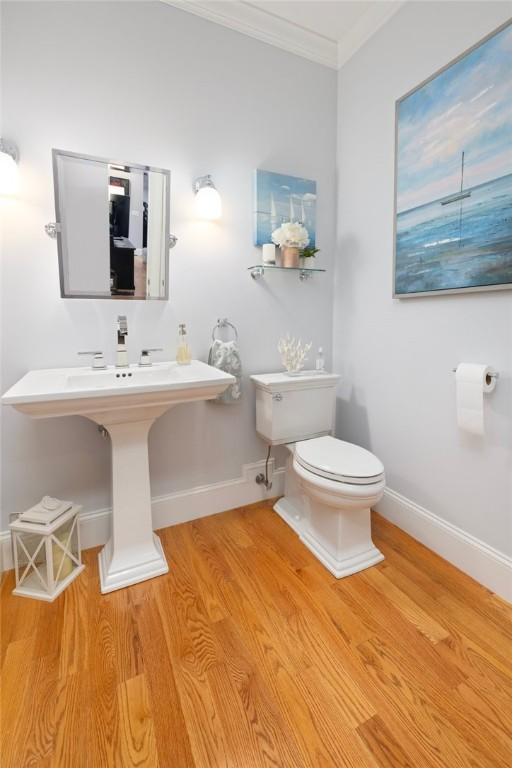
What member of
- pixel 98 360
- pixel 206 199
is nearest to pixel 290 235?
pixel 206 199

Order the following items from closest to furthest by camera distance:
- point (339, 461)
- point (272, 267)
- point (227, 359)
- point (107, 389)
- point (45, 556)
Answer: point (107, 389)
point (45, 556)
point (339, 461)
point (227, 359)
point (272, 267)

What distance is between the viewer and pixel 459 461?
5.16 feet

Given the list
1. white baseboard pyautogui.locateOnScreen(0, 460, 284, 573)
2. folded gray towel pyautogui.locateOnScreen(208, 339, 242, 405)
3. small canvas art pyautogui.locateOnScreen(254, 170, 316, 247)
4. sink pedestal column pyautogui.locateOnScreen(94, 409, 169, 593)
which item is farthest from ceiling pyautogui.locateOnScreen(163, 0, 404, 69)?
white baseboard pyautogui.locateOnScreen(0, 460, 284, 573)

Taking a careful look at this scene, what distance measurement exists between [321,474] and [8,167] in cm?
174

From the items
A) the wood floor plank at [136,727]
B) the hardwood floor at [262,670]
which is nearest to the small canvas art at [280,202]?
the hardwood floor at [262,670]

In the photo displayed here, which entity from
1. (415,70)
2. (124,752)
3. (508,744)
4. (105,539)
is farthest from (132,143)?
(508,744)

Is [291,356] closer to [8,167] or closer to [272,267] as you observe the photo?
[272,267]

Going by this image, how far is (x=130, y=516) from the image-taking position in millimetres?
1552

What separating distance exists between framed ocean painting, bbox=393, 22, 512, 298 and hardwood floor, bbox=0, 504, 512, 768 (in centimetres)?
128

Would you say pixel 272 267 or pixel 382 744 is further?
pixel 272 267

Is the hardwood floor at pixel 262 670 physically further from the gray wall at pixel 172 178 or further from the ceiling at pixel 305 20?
the ceiling at pixel 305 20

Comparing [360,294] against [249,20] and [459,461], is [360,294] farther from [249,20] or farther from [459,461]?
[249,20]

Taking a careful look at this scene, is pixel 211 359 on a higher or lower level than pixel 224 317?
lower

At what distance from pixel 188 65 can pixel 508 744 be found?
108 inches
